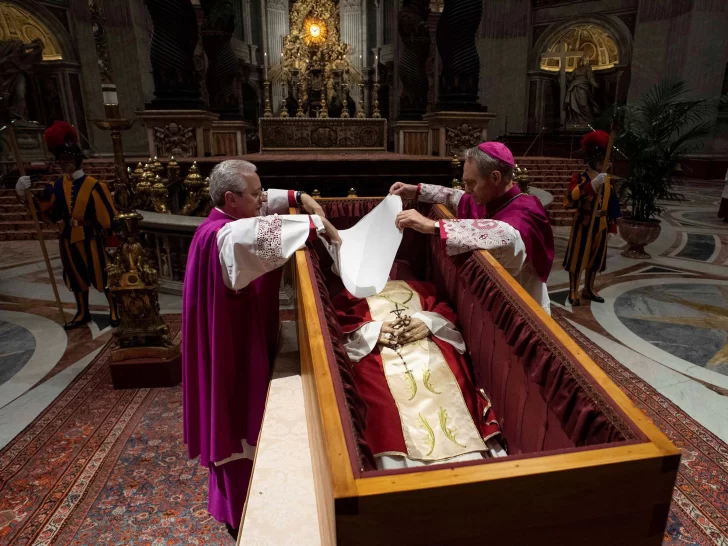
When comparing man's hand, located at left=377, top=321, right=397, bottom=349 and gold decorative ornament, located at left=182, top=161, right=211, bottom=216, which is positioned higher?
gold decorative ornament, located at left=182, top=161, right=211, bottom=216

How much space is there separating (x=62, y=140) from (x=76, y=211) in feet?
1.92

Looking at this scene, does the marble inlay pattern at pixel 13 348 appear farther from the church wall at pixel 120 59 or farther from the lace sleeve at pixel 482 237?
A: the church wall at pixel 120 59

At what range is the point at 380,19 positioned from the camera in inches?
672

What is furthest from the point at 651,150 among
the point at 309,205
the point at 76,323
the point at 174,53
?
the point at 174,53

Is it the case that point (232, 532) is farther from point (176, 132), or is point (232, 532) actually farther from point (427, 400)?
point (176, 132)

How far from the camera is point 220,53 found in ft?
34.7

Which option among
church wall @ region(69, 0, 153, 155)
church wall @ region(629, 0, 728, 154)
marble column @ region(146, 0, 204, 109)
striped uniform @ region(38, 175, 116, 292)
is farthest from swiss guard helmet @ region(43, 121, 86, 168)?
church wall @ region(629, 0, 728, 154)

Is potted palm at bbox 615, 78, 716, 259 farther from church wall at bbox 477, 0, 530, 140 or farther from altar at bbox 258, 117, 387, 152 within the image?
church wall at bbox 477, 0, 530, 140

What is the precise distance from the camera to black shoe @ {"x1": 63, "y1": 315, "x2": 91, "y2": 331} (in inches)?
161

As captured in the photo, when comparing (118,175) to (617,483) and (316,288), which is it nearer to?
(316,288)

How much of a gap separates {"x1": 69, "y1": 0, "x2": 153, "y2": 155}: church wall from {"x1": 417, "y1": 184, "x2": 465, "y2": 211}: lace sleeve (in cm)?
1184

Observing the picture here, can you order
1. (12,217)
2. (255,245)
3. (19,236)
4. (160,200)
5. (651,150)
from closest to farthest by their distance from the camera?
1. (255,245)
2. (160,200)
3. (651,150)
4. (19,236)
5. (12,217)

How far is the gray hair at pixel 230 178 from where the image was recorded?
5.86ft

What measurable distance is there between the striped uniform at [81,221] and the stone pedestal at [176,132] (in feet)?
12.6
